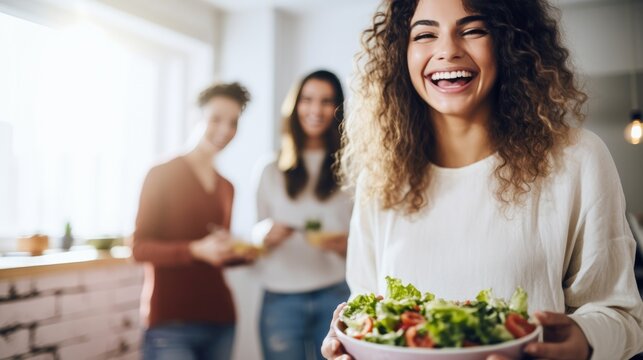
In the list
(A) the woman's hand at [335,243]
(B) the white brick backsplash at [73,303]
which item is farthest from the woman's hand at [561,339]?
(B) the white brick backsplash at [73,303]

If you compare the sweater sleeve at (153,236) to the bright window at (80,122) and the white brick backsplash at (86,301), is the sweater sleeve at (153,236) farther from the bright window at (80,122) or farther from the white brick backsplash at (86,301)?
the bright window at (80,122)

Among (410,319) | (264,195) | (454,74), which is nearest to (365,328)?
(410,319)

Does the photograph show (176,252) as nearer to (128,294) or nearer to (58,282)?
(58,282)

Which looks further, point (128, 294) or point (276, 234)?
point (128, 294)

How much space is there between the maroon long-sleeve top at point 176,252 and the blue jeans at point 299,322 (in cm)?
18

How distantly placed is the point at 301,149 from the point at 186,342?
2.80 ft

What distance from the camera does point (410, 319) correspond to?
61 centimetres

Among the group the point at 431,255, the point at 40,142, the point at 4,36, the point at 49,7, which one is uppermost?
the point at 49,7

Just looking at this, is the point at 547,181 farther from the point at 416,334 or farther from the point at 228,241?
the point at 228,241

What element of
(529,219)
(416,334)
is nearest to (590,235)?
(529,219)

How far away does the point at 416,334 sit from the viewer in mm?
584

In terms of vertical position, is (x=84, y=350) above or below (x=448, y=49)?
below

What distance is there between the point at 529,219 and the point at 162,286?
1.39 metres

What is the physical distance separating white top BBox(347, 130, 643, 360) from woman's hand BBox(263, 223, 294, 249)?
103cm
